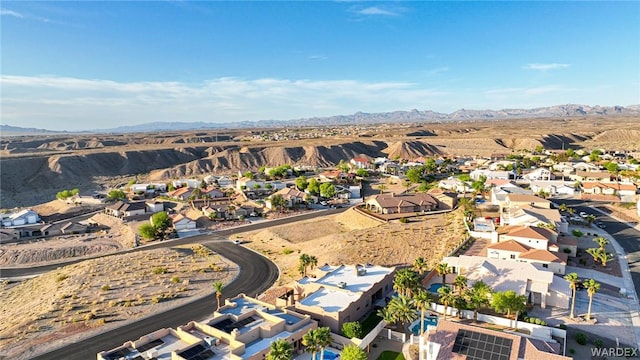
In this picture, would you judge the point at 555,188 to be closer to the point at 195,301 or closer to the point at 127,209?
the point at 195,301

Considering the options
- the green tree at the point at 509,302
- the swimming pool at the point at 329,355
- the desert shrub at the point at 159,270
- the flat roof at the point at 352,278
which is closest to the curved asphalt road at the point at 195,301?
the flat roof at the point at 352,278

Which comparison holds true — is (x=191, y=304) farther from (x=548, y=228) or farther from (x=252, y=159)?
(x=252, y=159)

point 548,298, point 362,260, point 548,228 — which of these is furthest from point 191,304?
point 548,228

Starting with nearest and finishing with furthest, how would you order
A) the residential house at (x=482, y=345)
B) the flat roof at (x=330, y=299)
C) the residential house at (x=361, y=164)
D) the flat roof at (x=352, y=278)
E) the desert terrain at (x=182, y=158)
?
the residential house at (x=482, y=345), the flat roof at (x=330, y=299), the flat roof at (x=352, y=278), the desert terrain at (x=182, y=158), the residential house at (x=361, y=164)

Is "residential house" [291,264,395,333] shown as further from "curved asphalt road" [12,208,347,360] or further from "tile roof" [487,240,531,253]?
"tile roof" [487,240,531,253]

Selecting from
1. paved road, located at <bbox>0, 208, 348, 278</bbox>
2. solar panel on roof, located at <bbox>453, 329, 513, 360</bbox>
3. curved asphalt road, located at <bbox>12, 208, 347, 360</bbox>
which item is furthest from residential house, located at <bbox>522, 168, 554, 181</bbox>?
Result: solar panel on roof, located at <bbox>453, 329, 513, 360</bbox>

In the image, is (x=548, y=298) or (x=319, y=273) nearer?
(x=548, y=298)

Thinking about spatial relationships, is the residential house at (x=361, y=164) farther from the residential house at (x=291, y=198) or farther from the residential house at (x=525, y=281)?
the residential house at (x=525, y=281)
